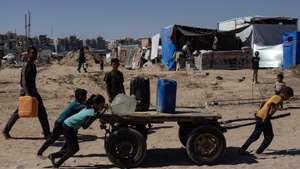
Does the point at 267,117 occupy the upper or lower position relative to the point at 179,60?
lower

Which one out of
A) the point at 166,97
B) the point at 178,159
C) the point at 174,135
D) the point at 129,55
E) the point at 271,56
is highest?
the point at 129,55

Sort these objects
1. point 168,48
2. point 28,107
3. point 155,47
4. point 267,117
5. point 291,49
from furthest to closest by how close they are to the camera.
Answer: point 155,47, point 168,48, point 291,49, point 28,107, point 267,117

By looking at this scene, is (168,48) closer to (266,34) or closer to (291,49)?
(266,34)

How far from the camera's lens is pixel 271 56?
99.3 feet

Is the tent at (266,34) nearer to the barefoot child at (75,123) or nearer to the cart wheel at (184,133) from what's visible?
the cart wheel at (184,133)

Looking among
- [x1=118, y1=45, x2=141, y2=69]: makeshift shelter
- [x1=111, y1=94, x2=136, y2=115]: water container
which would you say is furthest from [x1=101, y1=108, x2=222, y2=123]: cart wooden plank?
[x1=118, y1=45, x2=141, y2=69]: makeshift shelter

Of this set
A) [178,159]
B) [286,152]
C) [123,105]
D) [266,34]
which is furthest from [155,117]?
[266,34]

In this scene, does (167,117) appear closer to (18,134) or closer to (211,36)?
(18,134)

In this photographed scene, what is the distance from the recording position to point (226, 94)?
19.1 meters

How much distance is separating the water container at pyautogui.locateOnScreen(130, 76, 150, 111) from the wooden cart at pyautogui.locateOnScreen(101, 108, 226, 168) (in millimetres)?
360

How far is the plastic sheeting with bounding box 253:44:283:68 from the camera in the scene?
2981 cm

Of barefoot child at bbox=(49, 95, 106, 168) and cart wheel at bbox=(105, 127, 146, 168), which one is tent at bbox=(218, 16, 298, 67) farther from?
barefoot child at bbox=(49, 95, 106, 168)

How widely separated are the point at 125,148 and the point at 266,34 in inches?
991

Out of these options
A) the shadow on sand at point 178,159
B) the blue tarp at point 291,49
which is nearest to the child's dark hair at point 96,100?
the shadow on sand at point 178,159
